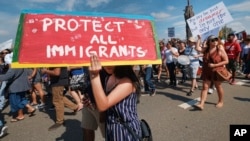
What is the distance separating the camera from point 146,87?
26.5 ft

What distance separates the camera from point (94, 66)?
5.97 ft

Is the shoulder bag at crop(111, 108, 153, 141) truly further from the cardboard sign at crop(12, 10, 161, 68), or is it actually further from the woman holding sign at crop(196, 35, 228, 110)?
the woman holding sign at crop(196, 35, 228, 110)

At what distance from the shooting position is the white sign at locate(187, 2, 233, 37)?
21.6 ft

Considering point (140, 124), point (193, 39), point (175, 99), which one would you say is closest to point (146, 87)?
point (175, 99)

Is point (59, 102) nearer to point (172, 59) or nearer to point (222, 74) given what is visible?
point (222, 74)

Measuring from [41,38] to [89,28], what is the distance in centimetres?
37

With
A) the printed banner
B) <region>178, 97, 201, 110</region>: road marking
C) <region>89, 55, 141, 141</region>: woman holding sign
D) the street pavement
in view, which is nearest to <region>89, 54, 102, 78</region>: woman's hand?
<region>89, 55, 141, 141</region>: woman holding sign

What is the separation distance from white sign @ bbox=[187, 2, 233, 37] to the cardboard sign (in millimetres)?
4998

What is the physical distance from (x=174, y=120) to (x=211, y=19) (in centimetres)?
312

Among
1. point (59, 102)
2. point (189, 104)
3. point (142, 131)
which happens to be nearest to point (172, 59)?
point (189, 104)

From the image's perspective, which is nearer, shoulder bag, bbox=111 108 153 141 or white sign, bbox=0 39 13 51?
shoulder bag, bbox=111 108 153 141

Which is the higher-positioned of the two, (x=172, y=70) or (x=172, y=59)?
(x=172, y=59)

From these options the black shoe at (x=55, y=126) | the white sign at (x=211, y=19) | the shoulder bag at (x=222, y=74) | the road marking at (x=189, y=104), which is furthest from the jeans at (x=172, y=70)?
the black shoe at (x=55, y=126)

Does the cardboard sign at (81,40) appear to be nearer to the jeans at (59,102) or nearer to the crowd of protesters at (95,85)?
the crowd of protesters at (95,85)
